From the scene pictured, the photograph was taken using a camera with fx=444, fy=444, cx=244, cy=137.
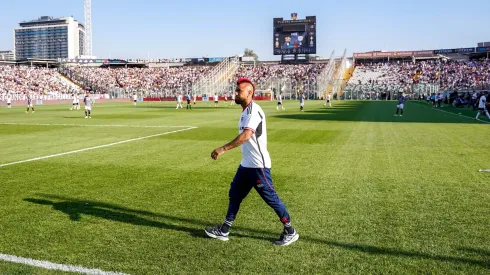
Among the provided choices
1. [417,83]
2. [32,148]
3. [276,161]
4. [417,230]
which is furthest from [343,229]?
[417,83]

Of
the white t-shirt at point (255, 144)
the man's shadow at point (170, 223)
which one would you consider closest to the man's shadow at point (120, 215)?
the man's shadow at point (170, 223)

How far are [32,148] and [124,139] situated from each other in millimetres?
3365

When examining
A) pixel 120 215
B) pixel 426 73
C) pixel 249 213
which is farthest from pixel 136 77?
pixel 249 213

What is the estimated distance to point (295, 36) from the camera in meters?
83.2

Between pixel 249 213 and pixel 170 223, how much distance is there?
118 centimetres

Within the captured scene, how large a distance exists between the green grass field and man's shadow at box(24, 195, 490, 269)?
2 cm

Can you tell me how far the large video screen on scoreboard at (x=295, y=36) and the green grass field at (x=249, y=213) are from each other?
71.9 meters

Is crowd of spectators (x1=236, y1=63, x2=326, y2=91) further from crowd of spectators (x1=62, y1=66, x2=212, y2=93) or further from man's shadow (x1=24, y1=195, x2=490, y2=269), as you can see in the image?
man's shadow (x1=24, y1=195, x2=490, y2=269)

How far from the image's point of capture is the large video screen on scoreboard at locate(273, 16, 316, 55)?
268 ft

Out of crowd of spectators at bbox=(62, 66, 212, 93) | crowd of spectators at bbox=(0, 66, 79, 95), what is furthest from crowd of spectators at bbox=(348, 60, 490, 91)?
crowd of spectators at bbox=(0, 66, 79, 95)

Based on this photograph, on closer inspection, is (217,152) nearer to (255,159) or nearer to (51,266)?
(255,159)

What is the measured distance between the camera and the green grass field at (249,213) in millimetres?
4742

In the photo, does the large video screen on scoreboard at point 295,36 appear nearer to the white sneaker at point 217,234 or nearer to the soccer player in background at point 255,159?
the soccer player in background at point 255,159

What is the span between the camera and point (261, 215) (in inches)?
253
